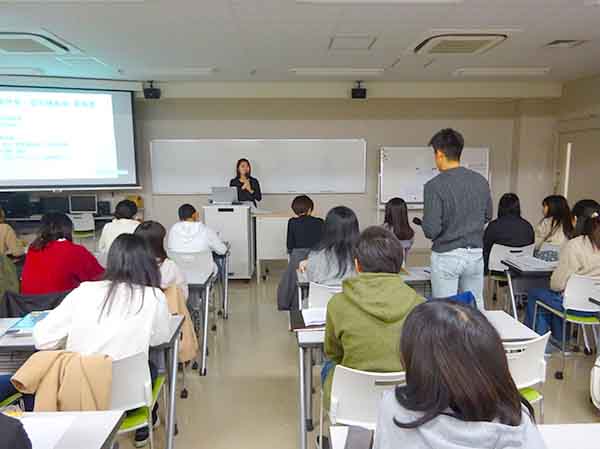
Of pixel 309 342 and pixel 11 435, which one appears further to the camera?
pixel 309 342

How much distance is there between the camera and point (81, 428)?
1.25 metres

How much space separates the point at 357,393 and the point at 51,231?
7.34 feet

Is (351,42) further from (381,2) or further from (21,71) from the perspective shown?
(21,71)

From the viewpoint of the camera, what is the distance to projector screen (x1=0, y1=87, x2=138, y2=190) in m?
5.66

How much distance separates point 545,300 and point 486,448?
2807 millimetres

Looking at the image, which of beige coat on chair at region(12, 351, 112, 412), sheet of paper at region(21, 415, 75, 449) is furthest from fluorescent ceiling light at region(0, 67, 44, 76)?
sheet of paper at region(21, 415, 75, 449)

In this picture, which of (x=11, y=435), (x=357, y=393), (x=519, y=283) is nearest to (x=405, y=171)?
(x=519, y=283)

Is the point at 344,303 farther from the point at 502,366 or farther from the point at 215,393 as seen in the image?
the point at 215,393

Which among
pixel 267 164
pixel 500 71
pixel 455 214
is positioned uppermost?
pixel 500 71

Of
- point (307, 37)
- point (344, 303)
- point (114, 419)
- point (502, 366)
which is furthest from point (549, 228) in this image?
point (114, 419)

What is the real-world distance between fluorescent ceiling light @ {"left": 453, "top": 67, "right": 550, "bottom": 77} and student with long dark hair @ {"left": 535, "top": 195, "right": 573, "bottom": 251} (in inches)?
85.5

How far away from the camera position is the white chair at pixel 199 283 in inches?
121

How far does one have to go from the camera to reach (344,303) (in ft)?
5.32

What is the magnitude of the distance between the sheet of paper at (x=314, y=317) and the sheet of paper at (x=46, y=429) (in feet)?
3.58
